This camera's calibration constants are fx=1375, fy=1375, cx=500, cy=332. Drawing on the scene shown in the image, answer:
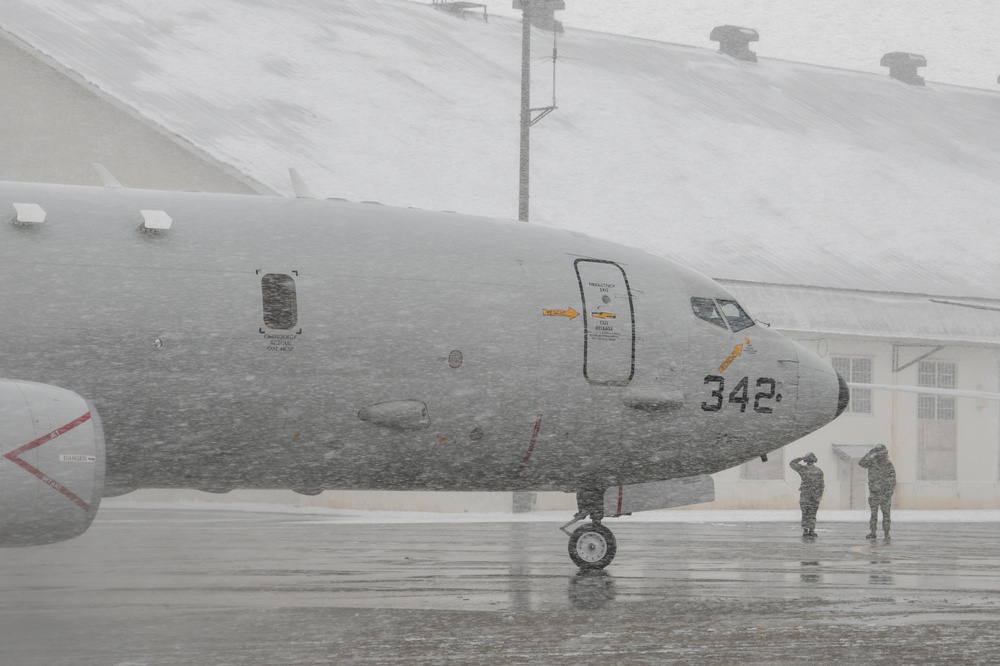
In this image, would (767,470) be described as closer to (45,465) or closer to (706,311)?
(706,311)

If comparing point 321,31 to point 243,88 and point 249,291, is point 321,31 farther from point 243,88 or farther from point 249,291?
point 249,291

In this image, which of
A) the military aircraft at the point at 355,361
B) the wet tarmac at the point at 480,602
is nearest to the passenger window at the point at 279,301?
the military aircraft at the point at 355,361

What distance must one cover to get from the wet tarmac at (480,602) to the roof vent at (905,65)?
131 ft

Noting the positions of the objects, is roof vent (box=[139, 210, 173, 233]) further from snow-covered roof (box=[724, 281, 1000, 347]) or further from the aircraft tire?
snow-covered roof (box=[724, 281, 1000, 347])

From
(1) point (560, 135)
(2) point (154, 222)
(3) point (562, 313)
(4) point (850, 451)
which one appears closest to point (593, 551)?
(3) point (562, 313)

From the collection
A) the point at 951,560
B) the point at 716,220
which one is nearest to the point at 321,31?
the point at 716,220

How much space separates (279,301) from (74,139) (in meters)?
18.7

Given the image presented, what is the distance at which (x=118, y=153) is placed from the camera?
3089 centimetres

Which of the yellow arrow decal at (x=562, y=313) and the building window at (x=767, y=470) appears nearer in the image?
the yellow arrow decal at (x=562, y=313)

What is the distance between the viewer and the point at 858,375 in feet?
123

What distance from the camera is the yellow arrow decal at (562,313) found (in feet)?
50.4

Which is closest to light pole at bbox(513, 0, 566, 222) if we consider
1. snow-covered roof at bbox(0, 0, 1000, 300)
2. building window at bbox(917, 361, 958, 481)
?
snow-covered roof at bbox(0, 0, 1000, 300)

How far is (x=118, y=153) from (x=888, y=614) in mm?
22404

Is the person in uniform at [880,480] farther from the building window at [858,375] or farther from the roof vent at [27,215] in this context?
the roof vent at [27,215]
